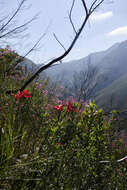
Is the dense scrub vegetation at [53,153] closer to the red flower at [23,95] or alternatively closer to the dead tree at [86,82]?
the red flower at [23,95]

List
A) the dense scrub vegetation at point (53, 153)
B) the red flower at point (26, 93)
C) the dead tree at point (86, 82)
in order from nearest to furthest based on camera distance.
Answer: the dense scrub vegetation at point (53, 153), the red flower at point (26, 93), the dead tree at point (86, 82)

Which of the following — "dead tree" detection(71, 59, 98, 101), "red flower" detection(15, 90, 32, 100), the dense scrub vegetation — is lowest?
the dense scrub vegetation

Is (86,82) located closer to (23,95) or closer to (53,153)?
(23,95)

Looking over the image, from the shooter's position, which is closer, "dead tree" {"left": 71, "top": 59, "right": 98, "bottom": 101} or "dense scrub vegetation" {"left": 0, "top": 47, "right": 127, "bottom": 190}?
"dense scrub vegetation" {"left": 0, "top": 47, "right": 127, "bottom": 190}

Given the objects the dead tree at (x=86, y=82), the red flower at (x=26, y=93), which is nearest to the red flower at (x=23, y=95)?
the red flower at (x=26, y=93)

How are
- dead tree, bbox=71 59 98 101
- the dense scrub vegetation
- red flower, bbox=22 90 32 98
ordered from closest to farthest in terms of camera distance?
the dense scrub vegetation
red flower, bbox=22 90 32 98
dead tree, bbox=71 59 98 101

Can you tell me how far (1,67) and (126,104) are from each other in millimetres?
78773

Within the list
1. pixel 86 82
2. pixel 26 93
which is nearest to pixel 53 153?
pixel 26 93

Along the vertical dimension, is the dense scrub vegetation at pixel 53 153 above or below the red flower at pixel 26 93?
below

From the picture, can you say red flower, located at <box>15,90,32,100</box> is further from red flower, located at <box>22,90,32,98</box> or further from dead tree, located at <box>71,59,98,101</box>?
dead tree, located at <box>71,59,98,101</box>

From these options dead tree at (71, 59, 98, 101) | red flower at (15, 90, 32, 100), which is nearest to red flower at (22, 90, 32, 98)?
red flower at (15, 90, 32, 100)

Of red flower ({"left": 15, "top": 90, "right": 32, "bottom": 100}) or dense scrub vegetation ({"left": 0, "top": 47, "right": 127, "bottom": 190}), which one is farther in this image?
red flower ({"left": 15, "top": 90, "right": 32, "bottom": 100})

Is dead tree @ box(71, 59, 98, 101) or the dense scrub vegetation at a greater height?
dead tree @ box(71, 59, 98, 101)

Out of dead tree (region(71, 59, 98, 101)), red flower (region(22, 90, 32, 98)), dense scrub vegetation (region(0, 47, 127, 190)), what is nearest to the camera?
dense scrub vegetation (region(0, 47, 127, 190))
